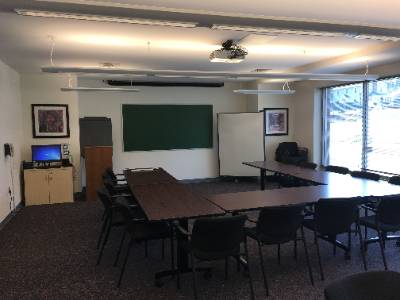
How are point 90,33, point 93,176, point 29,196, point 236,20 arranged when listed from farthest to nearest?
point 93,176
point 29,196
point 90,33
point 236,20

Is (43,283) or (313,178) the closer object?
(43,283)

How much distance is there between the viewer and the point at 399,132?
6.23 m

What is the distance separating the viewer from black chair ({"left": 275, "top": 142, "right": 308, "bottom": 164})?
27.3 ft

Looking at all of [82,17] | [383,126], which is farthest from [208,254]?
[383,126]

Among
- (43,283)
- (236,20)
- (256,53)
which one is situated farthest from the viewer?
(256,53)

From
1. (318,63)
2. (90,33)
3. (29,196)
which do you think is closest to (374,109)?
(318,63)

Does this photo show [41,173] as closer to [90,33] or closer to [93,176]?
[93,176]

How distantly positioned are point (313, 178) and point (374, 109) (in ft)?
8.97

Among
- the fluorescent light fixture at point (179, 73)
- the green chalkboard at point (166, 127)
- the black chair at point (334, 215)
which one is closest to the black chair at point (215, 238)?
the black chair at point (334, 215)

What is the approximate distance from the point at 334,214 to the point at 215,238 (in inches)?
55.1

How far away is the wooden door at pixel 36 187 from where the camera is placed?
6.59 meters

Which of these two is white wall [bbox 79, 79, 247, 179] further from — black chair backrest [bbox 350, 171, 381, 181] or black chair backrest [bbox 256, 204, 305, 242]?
black chair backrest [bbox 256, 204, 305, 242]

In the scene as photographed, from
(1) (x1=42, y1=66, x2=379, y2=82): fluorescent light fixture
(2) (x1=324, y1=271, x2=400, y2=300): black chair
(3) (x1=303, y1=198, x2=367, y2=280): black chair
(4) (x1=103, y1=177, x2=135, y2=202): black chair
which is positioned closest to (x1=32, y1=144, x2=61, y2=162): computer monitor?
(4) (x1=103, y1=177, x2=135, y2=202): black chair

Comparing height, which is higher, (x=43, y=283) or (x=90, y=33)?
(x=90, y=33)
